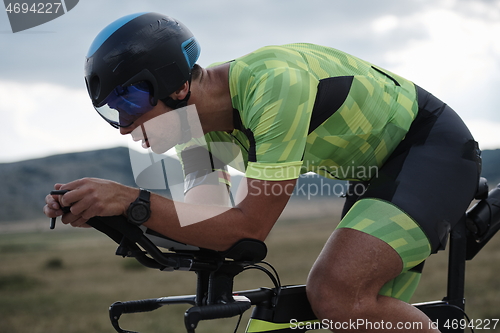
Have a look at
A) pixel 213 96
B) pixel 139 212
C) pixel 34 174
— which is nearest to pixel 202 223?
pixel 139 212

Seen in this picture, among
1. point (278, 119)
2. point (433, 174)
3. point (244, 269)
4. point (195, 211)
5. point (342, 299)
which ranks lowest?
point (342, 299)

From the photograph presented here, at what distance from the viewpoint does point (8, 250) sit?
30.5 meters

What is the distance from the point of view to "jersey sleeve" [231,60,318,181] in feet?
4.95

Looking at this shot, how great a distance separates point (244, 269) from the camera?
5.71 feet

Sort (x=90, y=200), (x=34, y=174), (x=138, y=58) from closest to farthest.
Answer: (x=90, y=200), (x=138, y=58), (x=34, y=174)

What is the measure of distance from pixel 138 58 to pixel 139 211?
0.53 m

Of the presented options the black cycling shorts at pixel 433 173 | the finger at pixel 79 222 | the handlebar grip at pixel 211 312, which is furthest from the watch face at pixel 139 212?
the black cycling shorts at pixel 433 173

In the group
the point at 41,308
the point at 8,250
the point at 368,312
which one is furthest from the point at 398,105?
the point at 8,250

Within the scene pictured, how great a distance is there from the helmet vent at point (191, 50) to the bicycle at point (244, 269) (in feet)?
2.15

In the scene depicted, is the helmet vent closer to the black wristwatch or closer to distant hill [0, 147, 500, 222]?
the black wristwatch

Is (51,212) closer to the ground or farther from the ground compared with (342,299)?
farther from the ground

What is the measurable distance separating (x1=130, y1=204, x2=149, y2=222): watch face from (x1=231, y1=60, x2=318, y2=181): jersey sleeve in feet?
1.13

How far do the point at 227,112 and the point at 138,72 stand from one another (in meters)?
0.38

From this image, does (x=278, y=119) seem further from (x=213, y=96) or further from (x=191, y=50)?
(x=191, y=50)
